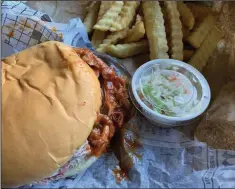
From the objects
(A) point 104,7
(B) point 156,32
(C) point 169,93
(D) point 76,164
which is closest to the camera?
(D) point 76,164

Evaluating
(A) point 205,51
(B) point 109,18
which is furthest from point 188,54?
(B) point 109,18

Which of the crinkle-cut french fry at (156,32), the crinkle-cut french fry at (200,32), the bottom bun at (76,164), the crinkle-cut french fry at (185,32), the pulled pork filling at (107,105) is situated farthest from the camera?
the crinkle-cut french fry at (185,32)

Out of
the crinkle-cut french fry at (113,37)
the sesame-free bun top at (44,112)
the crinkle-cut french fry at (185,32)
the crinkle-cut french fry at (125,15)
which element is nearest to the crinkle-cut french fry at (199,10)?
the crinkle-cut french fry at (185,32)

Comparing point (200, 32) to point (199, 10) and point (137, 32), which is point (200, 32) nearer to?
point (199, 10)

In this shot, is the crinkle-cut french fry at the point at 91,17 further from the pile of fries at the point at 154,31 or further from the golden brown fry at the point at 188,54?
the golden brown fry at the point at 188,54

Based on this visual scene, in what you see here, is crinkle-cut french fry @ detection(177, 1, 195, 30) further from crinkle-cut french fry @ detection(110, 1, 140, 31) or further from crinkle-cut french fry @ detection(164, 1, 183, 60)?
crinkle-cut french fry @ detection(110, 1, 140, 31)

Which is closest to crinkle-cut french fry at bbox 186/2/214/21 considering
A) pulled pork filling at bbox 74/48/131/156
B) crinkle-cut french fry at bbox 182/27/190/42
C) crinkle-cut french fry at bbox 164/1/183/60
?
crinkle-cut french fry at bbox 182/27/190/42

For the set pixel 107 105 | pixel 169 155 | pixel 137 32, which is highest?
pixel 137 32
